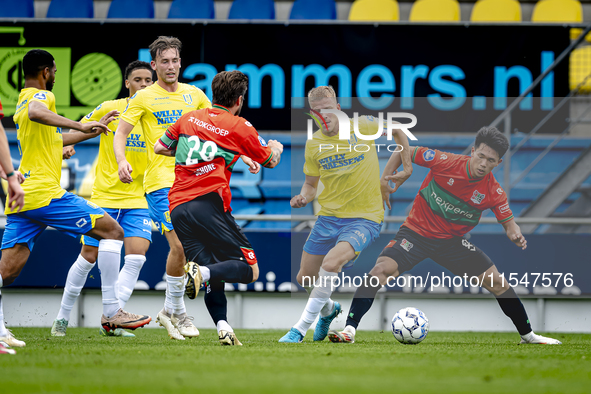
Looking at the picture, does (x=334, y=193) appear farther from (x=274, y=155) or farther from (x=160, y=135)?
(x=160, y=135)

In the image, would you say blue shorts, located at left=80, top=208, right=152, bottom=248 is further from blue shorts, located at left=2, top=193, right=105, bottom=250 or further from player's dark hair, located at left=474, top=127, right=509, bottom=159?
player's dark hair, located at left=474, top=127, right=509, bottom=159

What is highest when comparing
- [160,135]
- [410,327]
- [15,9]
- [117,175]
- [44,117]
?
[15,9]

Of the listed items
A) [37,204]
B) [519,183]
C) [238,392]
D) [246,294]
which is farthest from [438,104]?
[238,392]

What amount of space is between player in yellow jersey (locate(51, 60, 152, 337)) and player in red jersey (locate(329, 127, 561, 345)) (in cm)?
210

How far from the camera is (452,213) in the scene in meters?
6.37

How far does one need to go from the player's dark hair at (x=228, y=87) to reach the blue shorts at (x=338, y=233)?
4.84 feet

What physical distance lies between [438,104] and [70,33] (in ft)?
20.0

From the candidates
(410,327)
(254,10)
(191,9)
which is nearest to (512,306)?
(410,327)

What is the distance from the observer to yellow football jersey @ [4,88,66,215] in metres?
5.04

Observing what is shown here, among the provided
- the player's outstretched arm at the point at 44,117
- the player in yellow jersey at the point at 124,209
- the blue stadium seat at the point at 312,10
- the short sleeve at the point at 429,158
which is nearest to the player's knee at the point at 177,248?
the player in yellow jersey at the point at 124,209

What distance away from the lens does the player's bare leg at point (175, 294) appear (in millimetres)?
5601

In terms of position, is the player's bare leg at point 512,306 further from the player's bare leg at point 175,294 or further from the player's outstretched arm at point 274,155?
the player's bare leg at point 175,294

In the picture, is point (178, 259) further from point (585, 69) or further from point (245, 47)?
point (585, 69)

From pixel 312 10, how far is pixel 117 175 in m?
6.91
